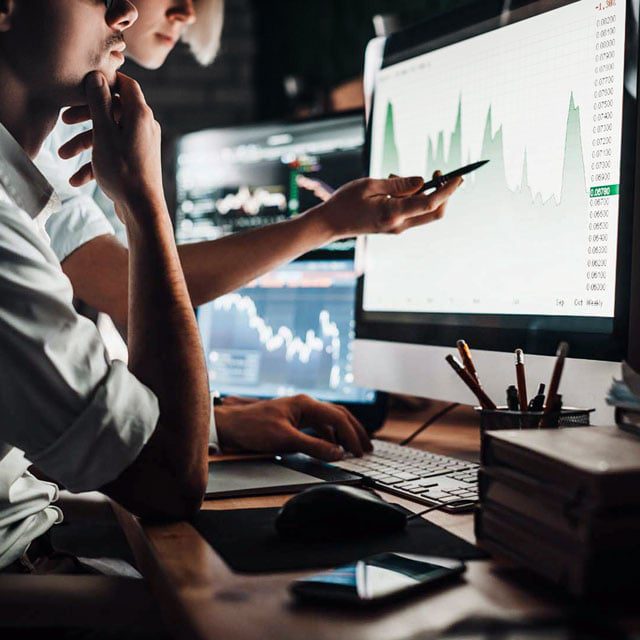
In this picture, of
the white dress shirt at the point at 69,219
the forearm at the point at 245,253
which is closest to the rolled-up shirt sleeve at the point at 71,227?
the white dress shirt at the point at 69,219

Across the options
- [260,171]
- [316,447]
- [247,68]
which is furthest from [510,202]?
[247,68]

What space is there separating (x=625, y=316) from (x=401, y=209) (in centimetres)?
40

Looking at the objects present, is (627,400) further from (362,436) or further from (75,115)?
(75,115)

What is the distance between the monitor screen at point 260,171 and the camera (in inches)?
59.3

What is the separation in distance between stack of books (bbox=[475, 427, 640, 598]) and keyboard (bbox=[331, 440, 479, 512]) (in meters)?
0.18

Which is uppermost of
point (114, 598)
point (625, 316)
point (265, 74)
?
point (265, 74)

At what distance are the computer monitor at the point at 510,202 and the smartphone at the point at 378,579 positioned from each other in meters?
0.36

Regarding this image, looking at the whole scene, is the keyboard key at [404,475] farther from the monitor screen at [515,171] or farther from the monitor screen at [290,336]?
the monitor screen at [290,336]

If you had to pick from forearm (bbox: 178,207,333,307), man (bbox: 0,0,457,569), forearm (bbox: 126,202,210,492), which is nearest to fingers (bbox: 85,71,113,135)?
man (bbox: 0,0,457,569)

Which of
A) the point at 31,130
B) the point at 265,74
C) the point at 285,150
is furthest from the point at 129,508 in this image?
the point at 265,74

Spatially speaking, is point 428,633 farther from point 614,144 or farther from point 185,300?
point 614,144

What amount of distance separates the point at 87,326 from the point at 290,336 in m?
0.73

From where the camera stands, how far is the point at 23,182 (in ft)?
3.02

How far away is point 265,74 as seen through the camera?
148 inches
